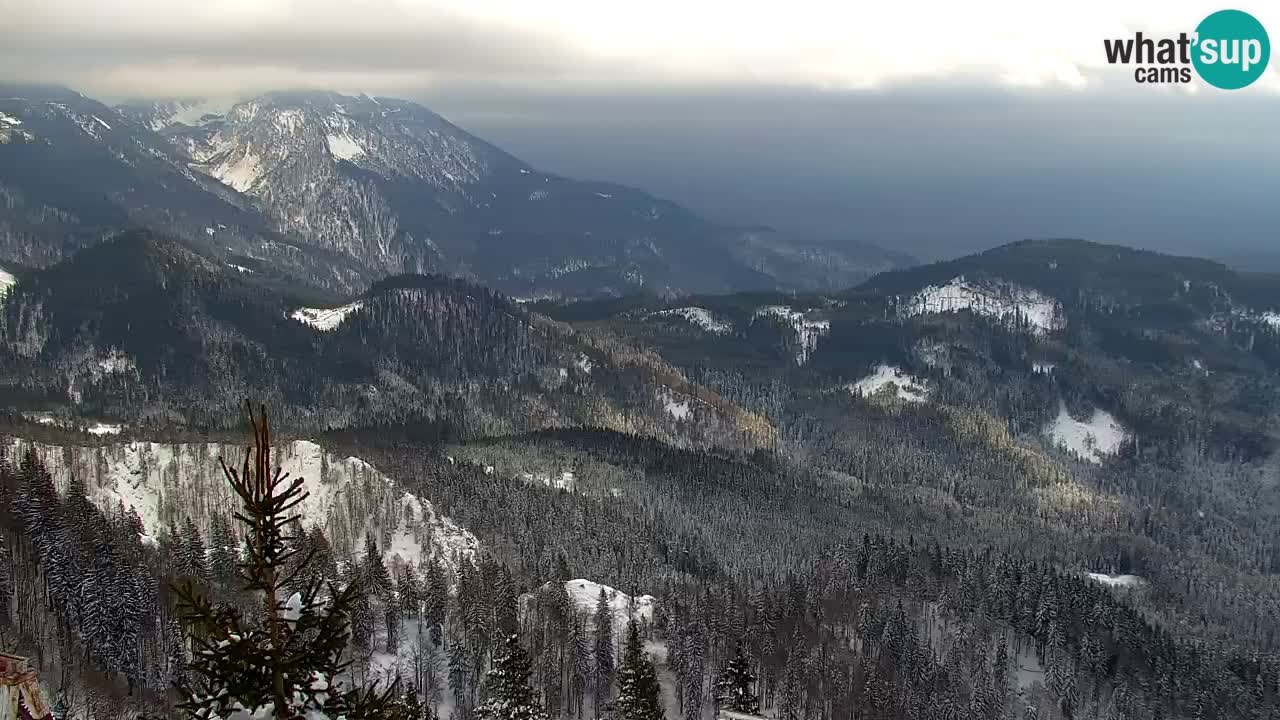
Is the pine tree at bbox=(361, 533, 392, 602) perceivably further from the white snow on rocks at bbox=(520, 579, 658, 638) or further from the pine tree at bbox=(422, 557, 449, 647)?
the white snow on rocks at bbox=(520, 579, 658, 638)

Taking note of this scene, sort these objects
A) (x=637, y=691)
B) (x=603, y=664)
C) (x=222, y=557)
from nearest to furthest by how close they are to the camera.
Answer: (x=637, y=691) < (x=603, y=664) < (x=222, y=557)

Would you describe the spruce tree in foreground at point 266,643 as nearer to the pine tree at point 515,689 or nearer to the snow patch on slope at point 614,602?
the pine tree at point 515,689

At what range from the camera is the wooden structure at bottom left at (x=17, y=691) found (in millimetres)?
34375

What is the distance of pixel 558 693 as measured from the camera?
136250 mm

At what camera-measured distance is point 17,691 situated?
35312 mm

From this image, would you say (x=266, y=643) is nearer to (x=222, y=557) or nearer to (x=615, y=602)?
(x=222, y=557)

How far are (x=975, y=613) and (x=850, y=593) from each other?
24.4 metres

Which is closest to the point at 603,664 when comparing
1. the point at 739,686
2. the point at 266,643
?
the point at 739,686

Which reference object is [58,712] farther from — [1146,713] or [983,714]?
[1146,713]

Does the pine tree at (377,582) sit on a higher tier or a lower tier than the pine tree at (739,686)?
lower

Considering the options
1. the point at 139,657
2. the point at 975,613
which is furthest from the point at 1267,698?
the point at 139,657

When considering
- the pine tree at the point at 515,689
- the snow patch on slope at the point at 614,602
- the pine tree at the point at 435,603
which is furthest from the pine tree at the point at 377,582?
the pine tree at the point at 515,689

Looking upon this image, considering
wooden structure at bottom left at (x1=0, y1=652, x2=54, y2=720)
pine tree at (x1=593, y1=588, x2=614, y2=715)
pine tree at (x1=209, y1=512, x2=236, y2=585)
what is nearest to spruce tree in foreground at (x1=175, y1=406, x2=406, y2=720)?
wooden structure at bottom left at (x1=0, y1=652, x2=54, y2=720)

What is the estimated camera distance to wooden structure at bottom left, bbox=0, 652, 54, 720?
113ft
